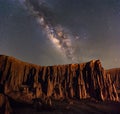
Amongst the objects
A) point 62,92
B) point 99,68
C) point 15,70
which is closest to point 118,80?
point 99,68

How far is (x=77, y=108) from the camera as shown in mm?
80875

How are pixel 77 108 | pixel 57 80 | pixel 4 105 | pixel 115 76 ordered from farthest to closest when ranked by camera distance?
pixel 115 76, pixel 57 80, pixel 77 108, pixel 4 105

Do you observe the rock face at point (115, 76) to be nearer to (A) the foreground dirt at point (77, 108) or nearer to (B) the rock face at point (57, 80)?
(B) the rock face at point (57, 80)

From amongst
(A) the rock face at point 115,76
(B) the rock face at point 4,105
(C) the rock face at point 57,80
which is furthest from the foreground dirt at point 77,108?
(A) the rock face at point 115,76

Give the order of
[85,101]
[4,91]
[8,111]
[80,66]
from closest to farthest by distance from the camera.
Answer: [8,111], [4,91], [85,101], [80,66]

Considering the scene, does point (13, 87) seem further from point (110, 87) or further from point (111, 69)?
point (111, 69)

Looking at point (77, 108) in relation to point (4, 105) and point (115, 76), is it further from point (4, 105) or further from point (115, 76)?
point (115, 76)

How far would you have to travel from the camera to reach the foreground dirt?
7475 cm

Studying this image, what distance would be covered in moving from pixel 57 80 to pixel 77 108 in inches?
1254

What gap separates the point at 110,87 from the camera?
107 meters

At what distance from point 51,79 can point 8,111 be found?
41.2m

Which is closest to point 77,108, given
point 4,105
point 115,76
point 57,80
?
point 4,105

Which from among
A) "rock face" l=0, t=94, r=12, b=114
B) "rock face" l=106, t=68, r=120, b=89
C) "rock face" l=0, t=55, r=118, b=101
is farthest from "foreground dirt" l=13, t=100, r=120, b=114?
"rock face" l=106, t=68, r=120, b=89

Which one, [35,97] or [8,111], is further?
[35,97]
